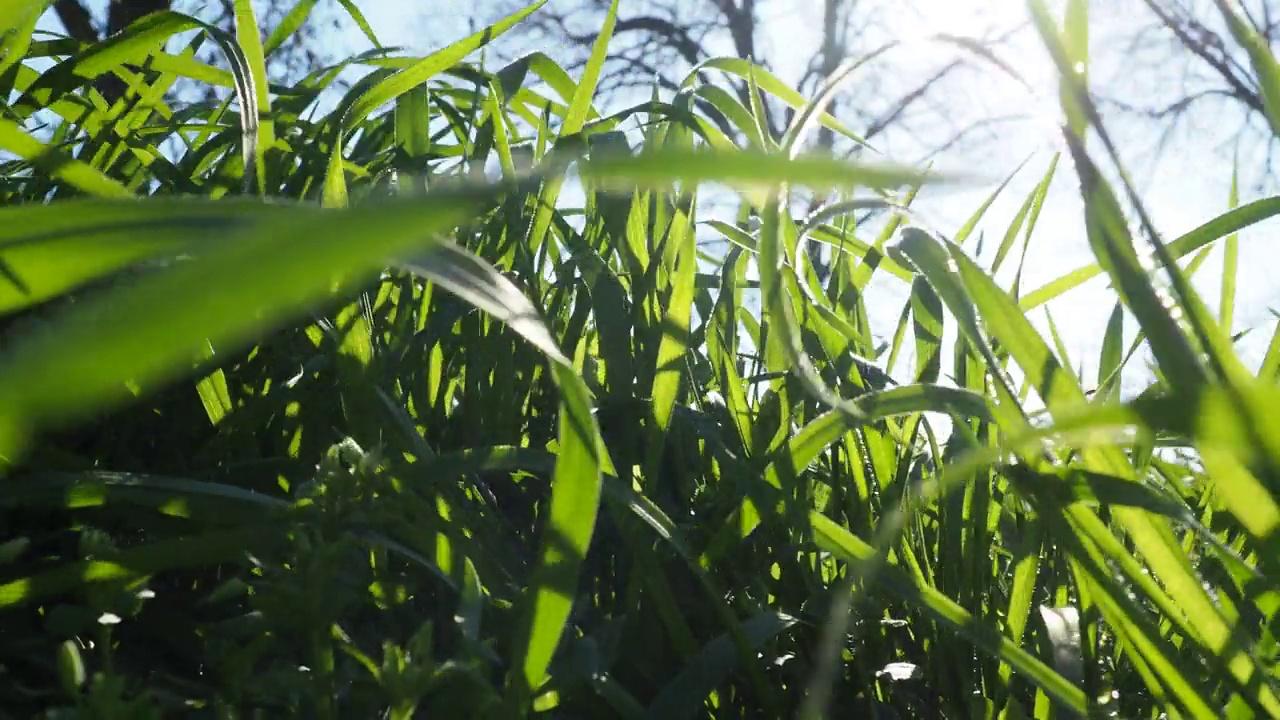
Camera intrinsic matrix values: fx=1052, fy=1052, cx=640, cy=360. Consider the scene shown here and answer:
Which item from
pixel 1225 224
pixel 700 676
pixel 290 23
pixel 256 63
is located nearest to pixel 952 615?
pixel 700 676

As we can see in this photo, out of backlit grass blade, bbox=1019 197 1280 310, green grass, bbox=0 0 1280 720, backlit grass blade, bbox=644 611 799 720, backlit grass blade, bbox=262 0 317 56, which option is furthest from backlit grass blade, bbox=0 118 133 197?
backlit grass blade, bbox=262 0 317 56

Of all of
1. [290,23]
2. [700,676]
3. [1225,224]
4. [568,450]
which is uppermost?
[290,23]

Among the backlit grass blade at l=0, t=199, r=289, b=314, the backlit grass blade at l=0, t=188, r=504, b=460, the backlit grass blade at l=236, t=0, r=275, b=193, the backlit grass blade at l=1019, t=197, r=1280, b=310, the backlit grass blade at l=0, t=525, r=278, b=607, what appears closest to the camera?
the backlit grass blade at l=0, t=188, r=504, b=460

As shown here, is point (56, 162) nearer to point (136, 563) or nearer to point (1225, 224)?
point (136, 563)

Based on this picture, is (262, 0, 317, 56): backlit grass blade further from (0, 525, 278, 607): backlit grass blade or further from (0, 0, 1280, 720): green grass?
(0, 525, 278, 607): backlit grass blade

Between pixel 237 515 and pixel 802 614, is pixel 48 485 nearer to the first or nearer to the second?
pixel 237 515

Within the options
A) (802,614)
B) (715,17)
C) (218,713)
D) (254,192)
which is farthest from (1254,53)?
(715,17)

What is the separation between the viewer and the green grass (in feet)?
0.95

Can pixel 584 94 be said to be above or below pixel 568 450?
above

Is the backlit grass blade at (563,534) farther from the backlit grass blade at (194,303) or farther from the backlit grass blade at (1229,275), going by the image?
the backlit grass blade at (1229,275)

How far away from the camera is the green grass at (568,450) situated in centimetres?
29

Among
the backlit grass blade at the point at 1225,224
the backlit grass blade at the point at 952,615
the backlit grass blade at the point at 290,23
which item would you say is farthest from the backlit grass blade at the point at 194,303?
the backlit grass blade at the point at 290,23

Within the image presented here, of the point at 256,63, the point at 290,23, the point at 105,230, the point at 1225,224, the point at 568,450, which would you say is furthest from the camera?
the point at 290,23

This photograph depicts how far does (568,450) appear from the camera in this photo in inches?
15.8
